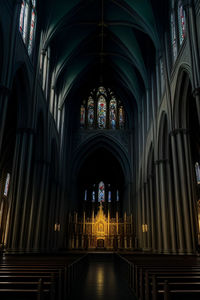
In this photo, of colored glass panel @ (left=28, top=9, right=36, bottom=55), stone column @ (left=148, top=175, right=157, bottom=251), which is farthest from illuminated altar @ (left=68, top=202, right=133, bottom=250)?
colored glass panel @ (left=28, top=9, right=36, bottom=55)

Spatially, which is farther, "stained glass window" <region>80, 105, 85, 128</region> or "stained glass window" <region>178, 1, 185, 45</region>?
"stained glass window" <region>80, 105, 85, 128</region>

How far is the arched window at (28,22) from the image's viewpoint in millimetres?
15703

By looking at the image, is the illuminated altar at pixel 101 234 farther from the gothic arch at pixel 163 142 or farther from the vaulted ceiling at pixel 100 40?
the vaulted ceiling at pixel 100 40

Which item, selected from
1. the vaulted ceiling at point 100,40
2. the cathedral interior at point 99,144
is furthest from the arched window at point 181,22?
the vaulted ceiling at point 100,40

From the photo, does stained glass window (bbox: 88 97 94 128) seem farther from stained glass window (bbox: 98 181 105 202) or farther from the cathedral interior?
stained glass window (bbox: 98 181 105 202)

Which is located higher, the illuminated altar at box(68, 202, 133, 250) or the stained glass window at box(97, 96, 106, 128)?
the stained glass window at box(97, 96, 106, 128)

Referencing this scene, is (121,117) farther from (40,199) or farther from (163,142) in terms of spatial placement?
(40,199)

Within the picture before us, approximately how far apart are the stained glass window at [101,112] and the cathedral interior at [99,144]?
142 millimetres

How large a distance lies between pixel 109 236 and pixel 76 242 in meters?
3.64

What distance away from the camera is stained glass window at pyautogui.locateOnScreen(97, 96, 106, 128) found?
33.8 meters

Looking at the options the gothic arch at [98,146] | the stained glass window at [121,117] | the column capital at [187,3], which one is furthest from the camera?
the stained glass window at [121,117]

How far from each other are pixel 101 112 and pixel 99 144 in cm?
403

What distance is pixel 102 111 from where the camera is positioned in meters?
34.4

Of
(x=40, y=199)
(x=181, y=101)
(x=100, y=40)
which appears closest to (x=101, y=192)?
(x=100, y=40)
